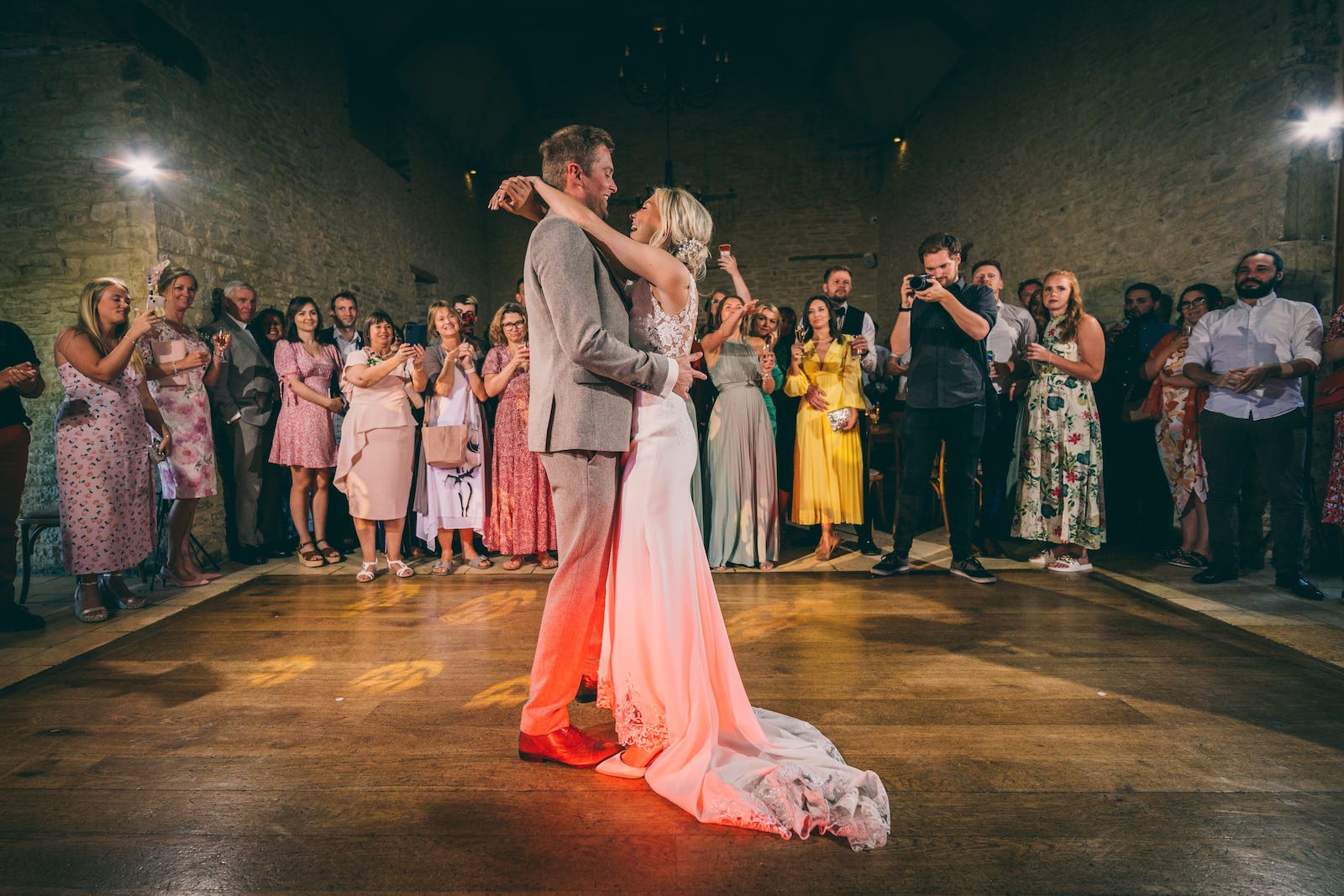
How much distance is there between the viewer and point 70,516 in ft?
10.0

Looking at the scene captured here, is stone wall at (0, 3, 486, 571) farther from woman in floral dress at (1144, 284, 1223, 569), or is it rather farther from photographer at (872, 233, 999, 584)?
woman in floral dress at (1144, 284, 1223, 569)

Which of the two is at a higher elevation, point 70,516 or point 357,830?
point 70,516

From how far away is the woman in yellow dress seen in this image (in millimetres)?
3967

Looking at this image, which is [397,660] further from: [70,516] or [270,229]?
[270,229]

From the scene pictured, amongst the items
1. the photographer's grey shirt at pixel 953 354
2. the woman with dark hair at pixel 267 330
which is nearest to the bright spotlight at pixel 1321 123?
the photographer's grey shirt at pixel 953 354

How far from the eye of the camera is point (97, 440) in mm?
3076

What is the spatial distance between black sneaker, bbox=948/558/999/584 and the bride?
81.6 inches

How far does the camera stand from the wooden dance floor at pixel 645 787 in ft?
4.42

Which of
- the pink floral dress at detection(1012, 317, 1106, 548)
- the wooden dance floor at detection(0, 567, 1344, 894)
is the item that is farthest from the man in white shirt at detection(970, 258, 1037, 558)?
the wooden dance floor at detection(0, 567, 1344, 894)

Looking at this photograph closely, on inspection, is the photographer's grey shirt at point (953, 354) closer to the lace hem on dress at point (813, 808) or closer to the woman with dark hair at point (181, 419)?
the lace hem on dress at point (813, 808)

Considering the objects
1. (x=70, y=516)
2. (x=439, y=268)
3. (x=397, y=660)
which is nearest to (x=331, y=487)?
(x=70, y=516)

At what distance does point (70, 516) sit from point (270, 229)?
10.8 ft

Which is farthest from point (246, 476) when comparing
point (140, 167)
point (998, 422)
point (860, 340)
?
point (998, 422)

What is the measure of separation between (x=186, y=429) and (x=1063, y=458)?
15.9 feet
